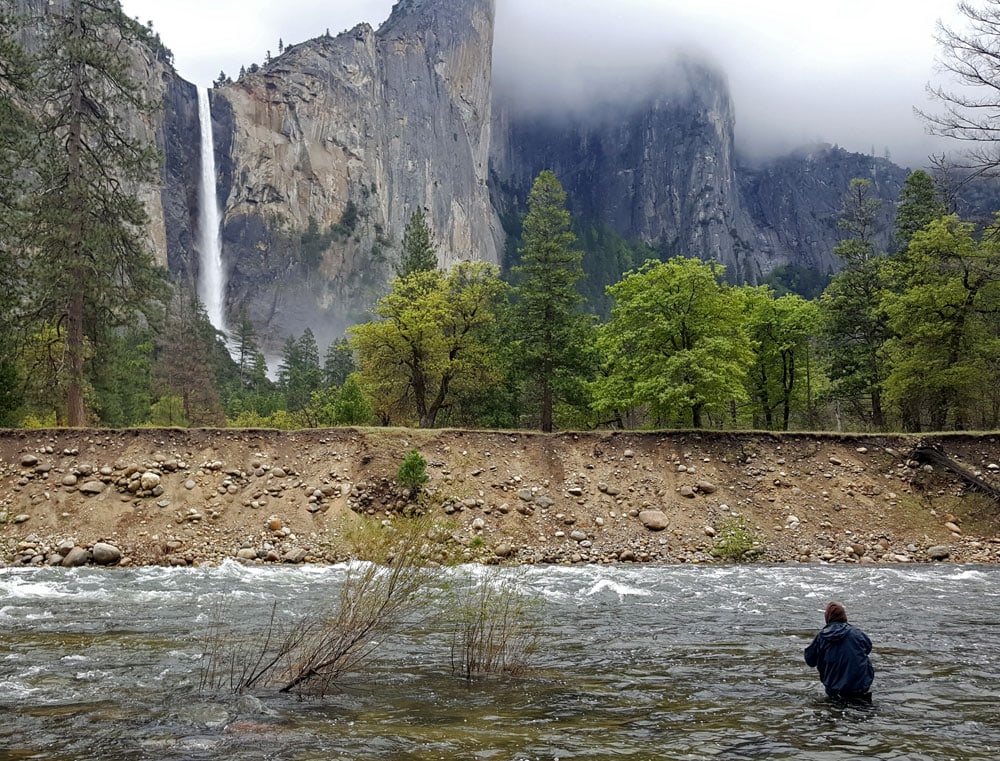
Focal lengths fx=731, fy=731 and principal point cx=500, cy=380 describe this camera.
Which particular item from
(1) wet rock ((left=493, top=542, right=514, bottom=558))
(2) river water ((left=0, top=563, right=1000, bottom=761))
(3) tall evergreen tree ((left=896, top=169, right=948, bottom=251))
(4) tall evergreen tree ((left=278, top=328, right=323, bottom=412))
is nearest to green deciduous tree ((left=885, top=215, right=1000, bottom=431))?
(3) tall evergreen tree ((left=896, top=169, right=948, bottom=251))

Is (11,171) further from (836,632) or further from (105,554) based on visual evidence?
(836,632)

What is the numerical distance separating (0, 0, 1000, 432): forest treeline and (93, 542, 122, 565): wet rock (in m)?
8.59

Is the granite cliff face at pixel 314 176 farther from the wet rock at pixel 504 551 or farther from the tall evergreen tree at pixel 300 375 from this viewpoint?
the wet rock at pixel 504 551

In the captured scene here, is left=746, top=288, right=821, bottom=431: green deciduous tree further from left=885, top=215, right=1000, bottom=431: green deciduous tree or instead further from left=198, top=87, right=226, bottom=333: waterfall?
left=198, top=87, right=226, bottom=333: waterfall

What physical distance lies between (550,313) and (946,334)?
19.2 metres

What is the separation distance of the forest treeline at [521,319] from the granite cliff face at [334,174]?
A: 9062 centimetres

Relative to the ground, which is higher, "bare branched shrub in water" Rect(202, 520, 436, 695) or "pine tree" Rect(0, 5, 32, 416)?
"pine tree" Rect(0, 5, 32, 416)

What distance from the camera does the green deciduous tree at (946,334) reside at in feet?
110

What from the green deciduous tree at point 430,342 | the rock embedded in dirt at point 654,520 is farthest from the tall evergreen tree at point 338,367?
the rock embedded in dirt at point 654,520

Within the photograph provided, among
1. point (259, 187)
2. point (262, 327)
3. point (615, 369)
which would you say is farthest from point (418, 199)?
point (615, 369)

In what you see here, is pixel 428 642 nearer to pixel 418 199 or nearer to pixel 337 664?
pixel 337 664

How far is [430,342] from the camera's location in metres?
38.8

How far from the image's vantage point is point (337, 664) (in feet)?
28.1

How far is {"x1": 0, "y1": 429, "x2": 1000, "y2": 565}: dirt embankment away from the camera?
20.9m
